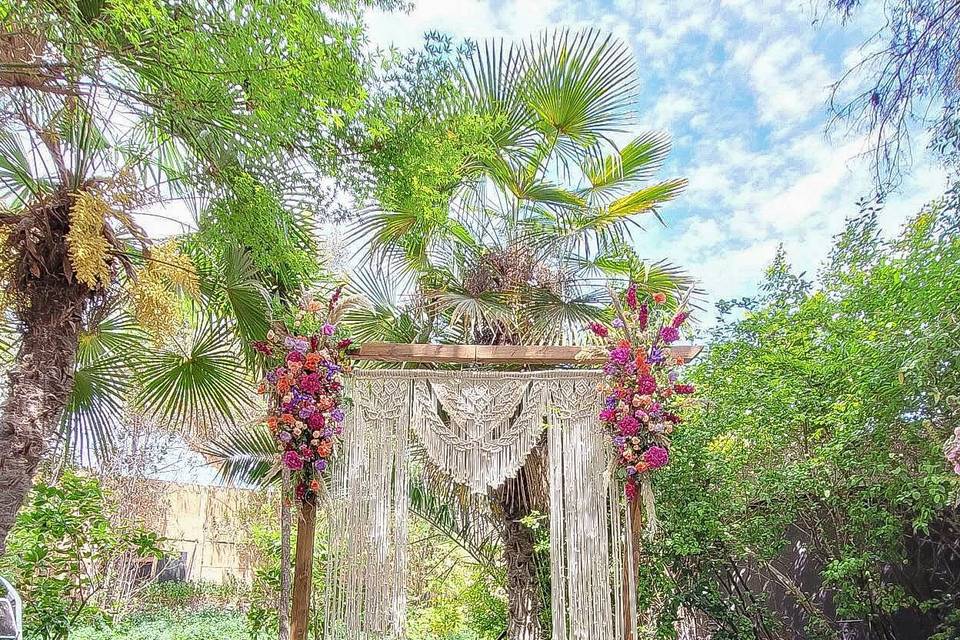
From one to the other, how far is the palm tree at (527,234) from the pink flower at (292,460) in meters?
1.11

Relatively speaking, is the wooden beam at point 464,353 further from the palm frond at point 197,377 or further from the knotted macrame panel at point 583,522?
the palm frond at point 197,377

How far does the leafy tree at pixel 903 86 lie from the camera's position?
1.96 m

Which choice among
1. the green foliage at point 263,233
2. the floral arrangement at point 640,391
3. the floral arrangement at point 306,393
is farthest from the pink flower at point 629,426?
the green foliage at point 263,233

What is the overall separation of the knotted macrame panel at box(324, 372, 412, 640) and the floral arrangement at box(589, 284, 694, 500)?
94cm

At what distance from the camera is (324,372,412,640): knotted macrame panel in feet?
8.21

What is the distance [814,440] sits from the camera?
2994mm

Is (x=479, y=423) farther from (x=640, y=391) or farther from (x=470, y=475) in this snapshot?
(x=640, y=391)

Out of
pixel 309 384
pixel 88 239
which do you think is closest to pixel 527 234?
pixel 309 384

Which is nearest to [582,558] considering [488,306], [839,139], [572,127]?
[488,306]

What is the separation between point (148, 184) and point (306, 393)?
42.8 inches

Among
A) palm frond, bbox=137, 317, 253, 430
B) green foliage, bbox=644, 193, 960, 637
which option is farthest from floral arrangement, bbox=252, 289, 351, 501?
green foliage, bbox=644, 193, 960, 637

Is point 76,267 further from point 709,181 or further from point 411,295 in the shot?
point 709,181

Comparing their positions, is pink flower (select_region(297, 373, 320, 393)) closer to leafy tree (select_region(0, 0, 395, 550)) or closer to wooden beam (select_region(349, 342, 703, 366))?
wooden beam (select_region(349, 342, 703, 366))

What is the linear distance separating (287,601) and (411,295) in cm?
173
